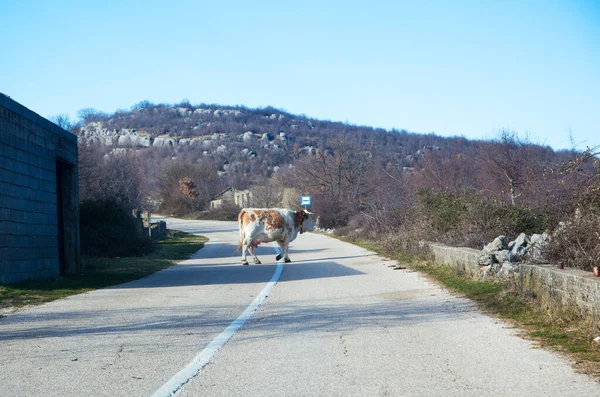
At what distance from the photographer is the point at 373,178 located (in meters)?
57.6

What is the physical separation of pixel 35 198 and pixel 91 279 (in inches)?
95.4

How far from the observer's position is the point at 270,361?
698cm

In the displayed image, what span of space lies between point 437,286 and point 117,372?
8.89 meters

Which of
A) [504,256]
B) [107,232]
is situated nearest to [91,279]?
[107,232]

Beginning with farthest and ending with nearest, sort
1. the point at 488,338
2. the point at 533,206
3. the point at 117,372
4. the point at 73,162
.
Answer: the point at 73,162, the point at 533,206, the point at 488,338, the point at 117,372

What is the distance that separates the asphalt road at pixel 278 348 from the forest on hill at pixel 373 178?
3.20m

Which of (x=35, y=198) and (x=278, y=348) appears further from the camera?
(x=35, y=198)

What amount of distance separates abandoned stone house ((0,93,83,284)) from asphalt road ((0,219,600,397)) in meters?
2.94

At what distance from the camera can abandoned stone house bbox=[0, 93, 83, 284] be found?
14.6 m

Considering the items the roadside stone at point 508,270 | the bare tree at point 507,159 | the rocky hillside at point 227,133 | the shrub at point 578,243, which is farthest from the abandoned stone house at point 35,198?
the rocky hillside at point 227,133

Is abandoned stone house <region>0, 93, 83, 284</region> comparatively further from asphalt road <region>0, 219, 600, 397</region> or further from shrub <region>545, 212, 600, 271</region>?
shrub <region>545, 212, 600, 271</region>

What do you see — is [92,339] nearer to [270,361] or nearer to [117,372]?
[117,372]

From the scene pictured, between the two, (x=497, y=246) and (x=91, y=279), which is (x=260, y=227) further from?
(x=497, y=246)

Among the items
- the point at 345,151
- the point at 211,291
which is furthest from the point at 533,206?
the point at 345,151
